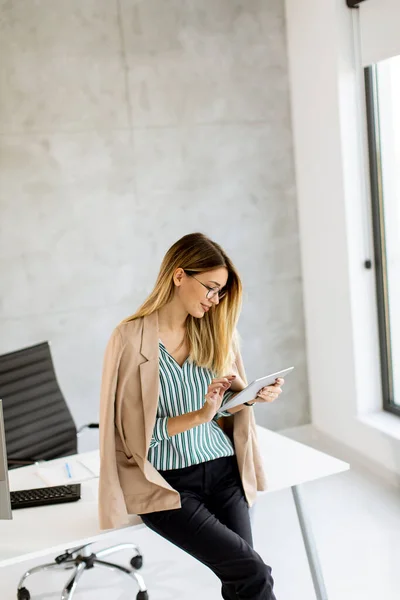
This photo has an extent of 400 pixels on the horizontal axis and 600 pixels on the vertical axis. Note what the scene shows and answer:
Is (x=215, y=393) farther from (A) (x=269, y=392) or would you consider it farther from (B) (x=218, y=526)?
(B) (x=218, y=526)

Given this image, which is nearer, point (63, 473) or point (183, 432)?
point (183, 432)

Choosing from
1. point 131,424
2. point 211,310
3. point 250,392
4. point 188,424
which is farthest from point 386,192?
point 131,424

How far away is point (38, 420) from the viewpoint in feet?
11.7

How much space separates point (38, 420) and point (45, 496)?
94cm

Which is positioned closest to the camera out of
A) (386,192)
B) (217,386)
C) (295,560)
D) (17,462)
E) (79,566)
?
(217,386)

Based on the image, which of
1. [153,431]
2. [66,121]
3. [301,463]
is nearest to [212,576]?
[301,463]

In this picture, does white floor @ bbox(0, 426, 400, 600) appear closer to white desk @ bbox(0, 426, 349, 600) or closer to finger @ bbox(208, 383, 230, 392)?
white desk @ bbox(0, 426, 349, 600)

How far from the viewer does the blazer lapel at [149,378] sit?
2.55 meters

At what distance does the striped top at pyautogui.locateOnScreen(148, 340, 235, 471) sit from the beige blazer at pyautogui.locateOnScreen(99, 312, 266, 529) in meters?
0.07

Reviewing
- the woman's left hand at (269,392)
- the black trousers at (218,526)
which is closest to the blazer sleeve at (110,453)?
the black trousers at (218,526)

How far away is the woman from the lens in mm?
2498

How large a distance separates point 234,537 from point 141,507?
12.5 inches

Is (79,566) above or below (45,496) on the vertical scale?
below

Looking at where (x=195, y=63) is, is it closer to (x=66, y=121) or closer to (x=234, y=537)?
(x=66, y=121)
